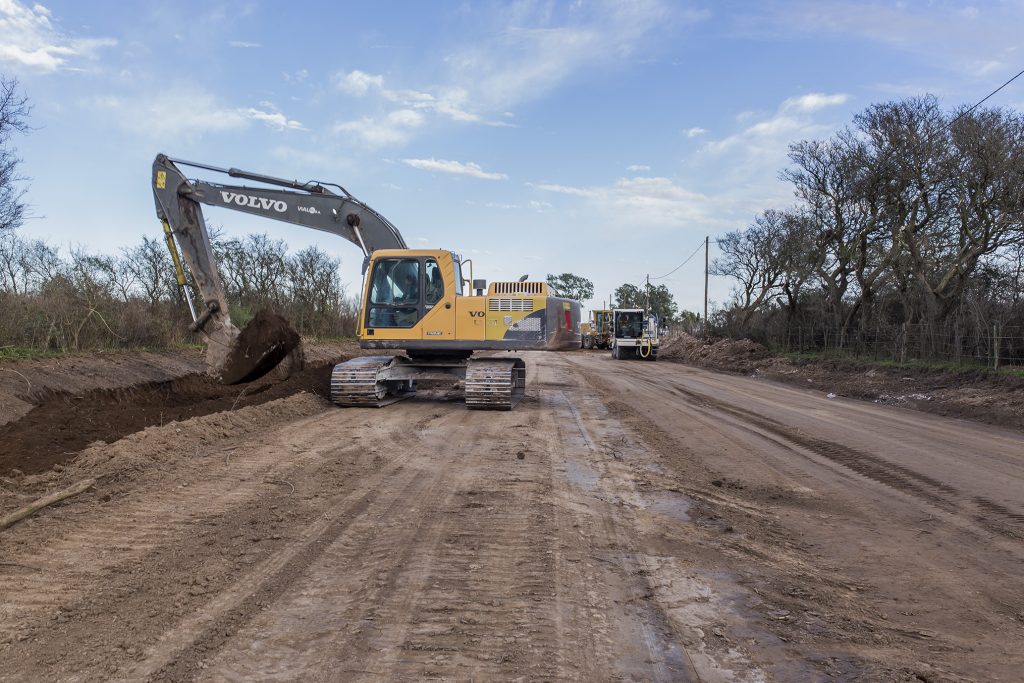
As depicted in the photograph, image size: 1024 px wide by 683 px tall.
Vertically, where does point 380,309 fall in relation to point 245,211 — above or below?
below

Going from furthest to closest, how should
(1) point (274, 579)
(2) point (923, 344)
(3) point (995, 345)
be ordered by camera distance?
(2) point (923, 344) < (3) point (995, 345) < (1) point (274, 579)

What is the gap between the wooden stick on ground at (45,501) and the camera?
16.0ft

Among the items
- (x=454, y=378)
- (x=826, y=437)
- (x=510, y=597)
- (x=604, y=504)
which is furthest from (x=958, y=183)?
(x=510, y=597)

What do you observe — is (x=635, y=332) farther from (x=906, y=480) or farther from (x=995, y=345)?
(x=906, y=480)

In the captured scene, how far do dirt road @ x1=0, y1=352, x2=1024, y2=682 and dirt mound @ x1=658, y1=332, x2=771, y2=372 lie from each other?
2264cm

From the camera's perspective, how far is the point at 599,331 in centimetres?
4969

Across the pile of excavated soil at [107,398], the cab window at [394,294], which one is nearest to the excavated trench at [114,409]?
the pile of excavated soil at [107,398]

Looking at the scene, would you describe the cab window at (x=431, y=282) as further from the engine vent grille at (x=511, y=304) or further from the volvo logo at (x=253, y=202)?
the volvo logo at (x=253, y=202)

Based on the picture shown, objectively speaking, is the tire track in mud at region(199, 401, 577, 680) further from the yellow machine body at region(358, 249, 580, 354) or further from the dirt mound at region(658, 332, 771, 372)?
the dirt mound at region(658, 332, 771, 372)

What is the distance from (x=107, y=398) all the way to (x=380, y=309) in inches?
197

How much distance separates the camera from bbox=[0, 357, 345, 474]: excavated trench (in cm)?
733

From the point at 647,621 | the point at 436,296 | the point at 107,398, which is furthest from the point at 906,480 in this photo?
the point at 107,398

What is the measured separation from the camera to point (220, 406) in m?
10.9

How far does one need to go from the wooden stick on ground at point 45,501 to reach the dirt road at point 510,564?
5.8 inches
